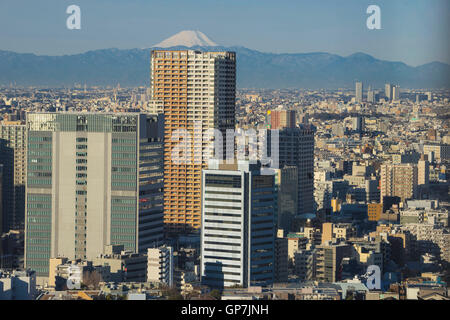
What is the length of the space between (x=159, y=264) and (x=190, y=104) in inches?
249

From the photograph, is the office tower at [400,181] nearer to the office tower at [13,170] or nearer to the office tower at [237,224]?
the office tower at [13,170]

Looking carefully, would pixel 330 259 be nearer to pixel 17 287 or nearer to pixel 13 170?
pixel 17 287

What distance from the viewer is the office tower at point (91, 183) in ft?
36.6

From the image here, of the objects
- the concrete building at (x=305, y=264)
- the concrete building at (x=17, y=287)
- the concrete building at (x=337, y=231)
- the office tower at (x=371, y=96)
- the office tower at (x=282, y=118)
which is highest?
the office tower at (x=371, y=96)

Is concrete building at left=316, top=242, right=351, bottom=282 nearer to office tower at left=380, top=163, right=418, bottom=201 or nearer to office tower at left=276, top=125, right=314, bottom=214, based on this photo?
office tower at left=276, top=125, right=314, bottom=214

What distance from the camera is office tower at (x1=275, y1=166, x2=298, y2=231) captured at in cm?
1235

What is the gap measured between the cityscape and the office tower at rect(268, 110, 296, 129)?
0.14 feet

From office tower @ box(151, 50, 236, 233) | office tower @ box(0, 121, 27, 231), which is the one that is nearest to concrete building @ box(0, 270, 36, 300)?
office tower @ box(0, 121, 27, 231)

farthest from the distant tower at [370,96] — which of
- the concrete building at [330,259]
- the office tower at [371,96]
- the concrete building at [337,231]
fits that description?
the concrete building at [330,259]

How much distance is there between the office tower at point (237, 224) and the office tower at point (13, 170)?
9.46ft

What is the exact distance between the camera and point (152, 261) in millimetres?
9789

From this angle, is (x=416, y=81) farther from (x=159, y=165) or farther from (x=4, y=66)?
(x=4, y=66)
